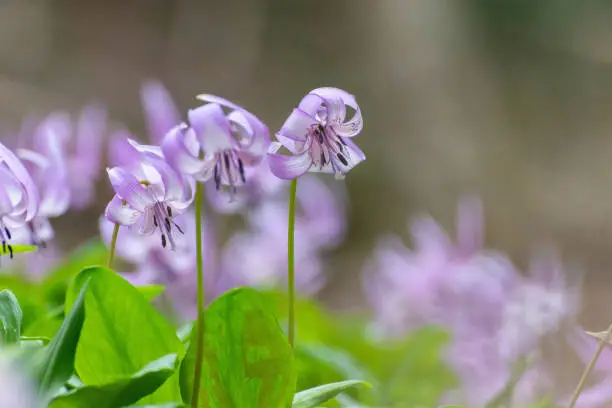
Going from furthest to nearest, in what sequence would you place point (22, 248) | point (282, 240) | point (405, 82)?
point (405, 82), point (282, 240), point (22, 248)

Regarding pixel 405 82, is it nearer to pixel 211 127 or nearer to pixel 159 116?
pixel 159 116

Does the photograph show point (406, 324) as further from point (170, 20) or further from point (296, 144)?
point (170, 20)

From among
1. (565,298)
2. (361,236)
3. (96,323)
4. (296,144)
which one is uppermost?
(296,144)

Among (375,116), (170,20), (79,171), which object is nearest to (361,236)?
(375,116)

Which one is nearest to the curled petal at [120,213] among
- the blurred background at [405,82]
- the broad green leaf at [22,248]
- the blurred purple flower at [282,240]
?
the broad green leaf at [22,248]

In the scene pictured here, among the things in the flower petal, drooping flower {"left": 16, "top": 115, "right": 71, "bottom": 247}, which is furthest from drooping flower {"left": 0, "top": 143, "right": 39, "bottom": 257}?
the flower petal

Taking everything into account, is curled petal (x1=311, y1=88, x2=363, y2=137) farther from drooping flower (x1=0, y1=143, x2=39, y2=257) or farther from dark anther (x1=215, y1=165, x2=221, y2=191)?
drooping flower (x1=0, y1=143, x2=39, y2=257)

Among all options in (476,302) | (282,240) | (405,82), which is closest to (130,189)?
(476,302)
